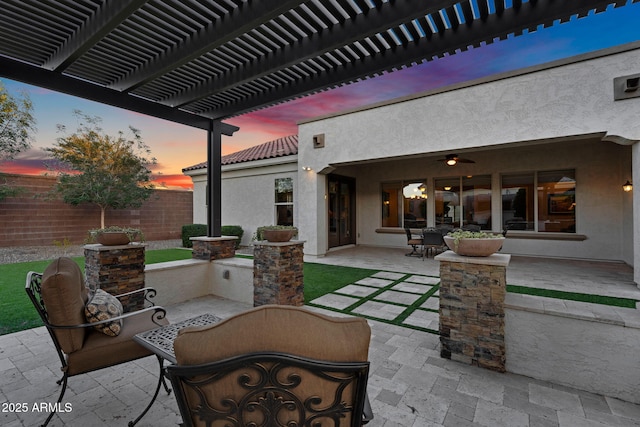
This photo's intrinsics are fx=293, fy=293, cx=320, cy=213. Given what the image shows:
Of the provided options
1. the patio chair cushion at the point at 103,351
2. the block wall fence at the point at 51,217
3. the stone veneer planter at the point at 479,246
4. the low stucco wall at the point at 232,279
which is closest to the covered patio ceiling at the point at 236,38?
the stone veneer planter at the point at 479,246

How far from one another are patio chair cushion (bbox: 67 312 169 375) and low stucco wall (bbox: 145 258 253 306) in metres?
2.44

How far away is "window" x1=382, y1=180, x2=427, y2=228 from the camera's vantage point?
10750mm

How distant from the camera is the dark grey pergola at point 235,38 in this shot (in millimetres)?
2553

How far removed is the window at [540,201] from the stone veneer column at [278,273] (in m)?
7.64

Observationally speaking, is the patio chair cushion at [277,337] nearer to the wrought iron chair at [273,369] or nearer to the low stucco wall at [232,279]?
the wrought iron chair at [273,369]

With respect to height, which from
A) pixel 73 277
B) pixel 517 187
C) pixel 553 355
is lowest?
pixel 553 355

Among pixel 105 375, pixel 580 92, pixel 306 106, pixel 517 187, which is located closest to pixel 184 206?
pixel 306 106

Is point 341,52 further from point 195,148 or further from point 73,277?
point 195,148

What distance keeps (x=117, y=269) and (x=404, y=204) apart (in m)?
9.32

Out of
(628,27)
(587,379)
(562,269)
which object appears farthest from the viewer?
(562,269)

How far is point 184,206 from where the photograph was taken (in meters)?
14.6

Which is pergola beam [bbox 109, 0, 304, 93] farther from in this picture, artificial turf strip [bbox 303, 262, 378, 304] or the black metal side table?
artificial turf strip [bbox 303, 262, 378, 304]

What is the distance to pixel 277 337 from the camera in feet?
3.41

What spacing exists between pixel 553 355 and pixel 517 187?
790cm
